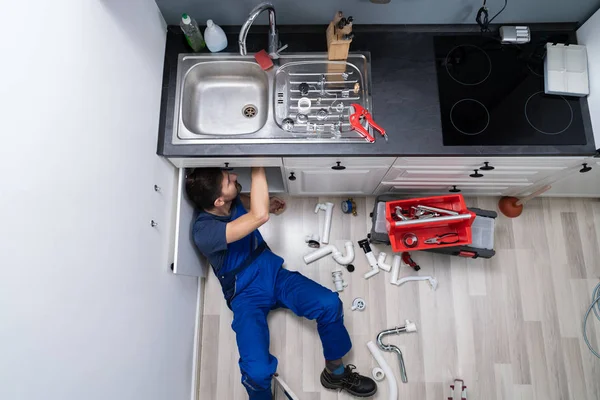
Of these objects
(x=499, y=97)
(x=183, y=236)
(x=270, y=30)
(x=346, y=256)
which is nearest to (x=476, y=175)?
(x=499, y=97)

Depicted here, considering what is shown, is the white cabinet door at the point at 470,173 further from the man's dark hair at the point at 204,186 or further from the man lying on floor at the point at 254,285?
the man's dark hair at the point at 204,186

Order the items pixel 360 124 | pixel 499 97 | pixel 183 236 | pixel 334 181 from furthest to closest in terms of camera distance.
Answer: pixel 334 181 → pixel 183 236 → pixel 499 97 → pixel 360 124

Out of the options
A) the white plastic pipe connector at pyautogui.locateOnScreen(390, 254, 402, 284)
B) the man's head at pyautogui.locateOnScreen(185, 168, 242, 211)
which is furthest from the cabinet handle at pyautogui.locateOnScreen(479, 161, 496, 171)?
the man's head at pyautogui.locateOnScreen(185, 168, 242, 211)

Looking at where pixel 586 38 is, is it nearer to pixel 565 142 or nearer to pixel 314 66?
pixel 565 142

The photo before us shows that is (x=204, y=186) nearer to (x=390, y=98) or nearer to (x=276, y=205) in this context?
(x=276, y=205)

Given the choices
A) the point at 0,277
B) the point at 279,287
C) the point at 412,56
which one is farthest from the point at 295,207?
the point at 0,277

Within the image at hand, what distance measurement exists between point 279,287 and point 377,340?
0.68 meters

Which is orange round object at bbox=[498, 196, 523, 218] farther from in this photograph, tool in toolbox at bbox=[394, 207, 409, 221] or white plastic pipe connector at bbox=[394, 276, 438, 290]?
tool in toolbox at bbox=[394, 207, 409, 221]

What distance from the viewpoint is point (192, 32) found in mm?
1619

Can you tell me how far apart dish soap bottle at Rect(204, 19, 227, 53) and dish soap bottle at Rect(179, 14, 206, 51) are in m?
0.04

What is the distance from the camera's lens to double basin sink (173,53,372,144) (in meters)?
1.62

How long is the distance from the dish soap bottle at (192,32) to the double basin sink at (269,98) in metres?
0.05

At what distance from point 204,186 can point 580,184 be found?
2041 millimetres

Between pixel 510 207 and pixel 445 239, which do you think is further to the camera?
pixel 510 207
